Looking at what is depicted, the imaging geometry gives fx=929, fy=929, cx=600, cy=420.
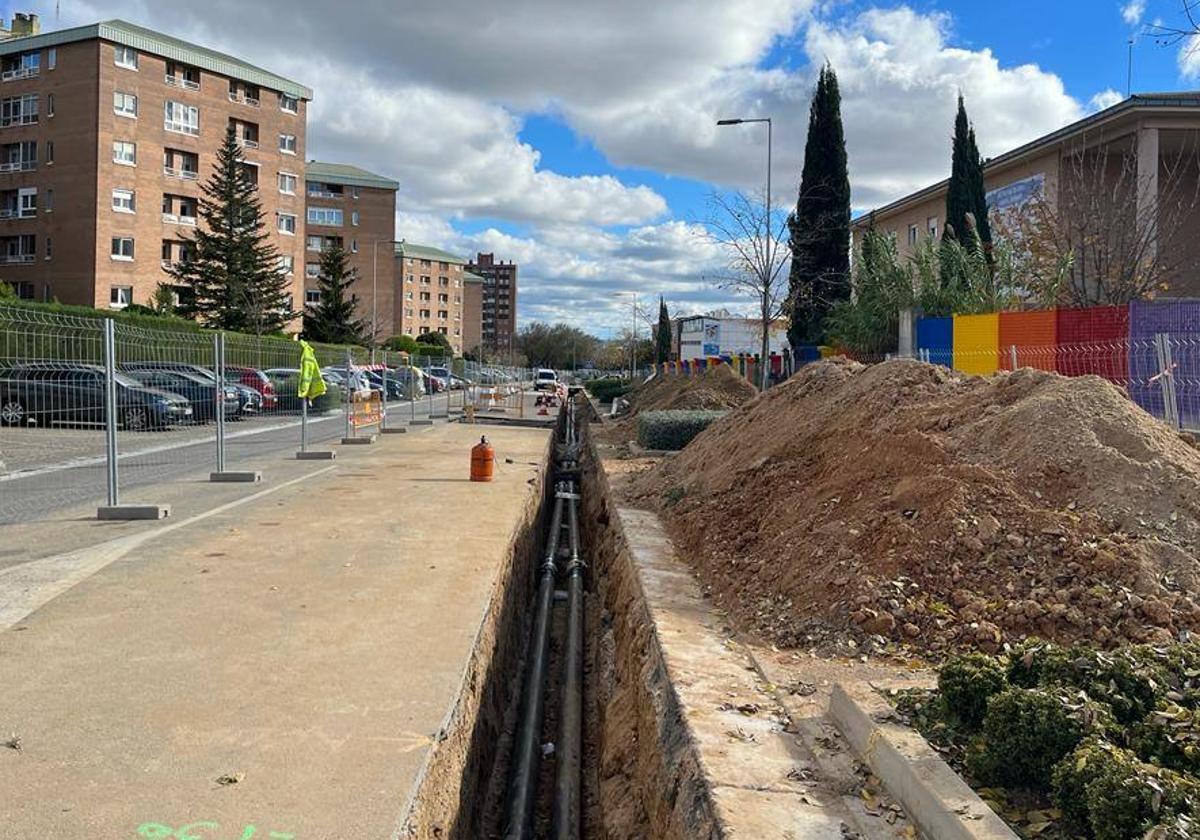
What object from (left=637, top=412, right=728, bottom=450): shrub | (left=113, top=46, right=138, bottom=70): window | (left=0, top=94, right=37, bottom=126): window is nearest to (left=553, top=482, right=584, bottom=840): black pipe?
(left=637, top=412, right=728, bottom=450): shrub

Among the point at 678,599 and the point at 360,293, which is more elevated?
the point at 360,293

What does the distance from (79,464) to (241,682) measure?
8767 millimetres

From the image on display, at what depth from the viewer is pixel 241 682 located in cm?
480

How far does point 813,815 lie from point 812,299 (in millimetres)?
27745

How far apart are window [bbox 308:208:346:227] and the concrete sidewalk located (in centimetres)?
7801

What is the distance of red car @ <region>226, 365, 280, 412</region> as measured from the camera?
1499 cm

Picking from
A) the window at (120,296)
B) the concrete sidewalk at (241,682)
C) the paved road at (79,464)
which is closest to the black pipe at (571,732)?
the concrete sidewalk at (241,682)

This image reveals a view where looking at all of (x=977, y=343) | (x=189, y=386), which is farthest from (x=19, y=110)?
(x=977, y=343)

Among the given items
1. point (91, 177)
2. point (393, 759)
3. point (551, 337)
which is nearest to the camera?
point (393, 759)

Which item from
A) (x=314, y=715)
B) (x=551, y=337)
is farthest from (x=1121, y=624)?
(x=551, y=337)

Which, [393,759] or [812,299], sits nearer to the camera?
[393,759]

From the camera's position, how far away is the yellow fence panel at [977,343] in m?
15.9

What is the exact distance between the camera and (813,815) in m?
3.71

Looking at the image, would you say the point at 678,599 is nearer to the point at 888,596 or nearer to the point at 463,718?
the point at 888,596
